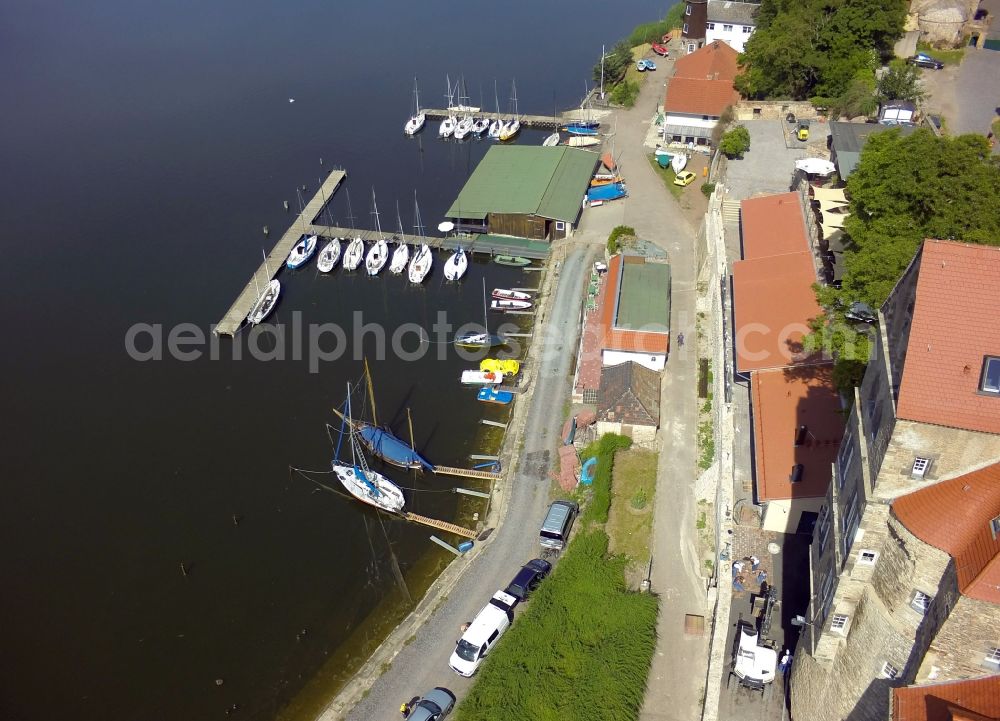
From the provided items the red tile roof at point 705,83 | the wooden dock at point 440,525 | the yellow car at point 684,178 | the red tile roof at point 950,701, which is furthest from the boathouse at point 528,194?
the red tile roof at point 950,701

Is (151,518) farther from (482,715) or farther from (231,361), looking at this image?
(482,715)

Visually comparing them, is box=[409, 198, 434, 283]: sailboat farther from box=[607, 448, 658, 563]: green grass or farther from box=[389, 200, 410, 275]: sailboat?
box=[607, 448, 658, 563]: green grass

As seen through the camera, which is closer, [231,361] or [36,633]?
[36,633]

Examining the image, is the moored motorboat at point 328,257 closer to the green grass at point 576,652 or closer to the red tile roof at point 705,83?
the red tile roof at point 705,83

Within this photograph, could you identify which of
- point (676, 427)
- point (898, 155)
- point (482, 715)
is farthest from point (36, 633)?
point (898, 155)

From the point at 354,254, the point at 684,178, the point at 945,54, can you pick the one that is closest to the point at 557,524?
the point at 354,254
